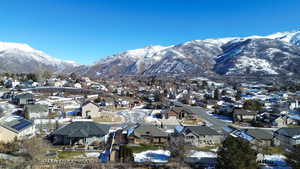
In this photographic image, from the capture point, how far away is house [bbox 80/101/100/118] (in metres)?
46.3

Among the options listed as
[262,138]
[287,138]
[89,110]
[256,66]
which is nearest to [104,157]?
[262,138]

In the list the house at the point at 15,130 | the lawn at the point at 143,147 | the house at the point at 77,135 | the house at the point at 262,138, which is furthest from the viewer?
the house at the point at 262,138

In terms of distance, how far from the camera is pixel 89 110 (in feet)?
153

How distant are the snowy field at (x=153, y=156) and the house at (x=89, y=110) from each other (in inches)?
952

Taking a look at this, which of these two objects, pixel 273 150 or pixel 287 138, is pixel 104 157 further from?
pixel 287 138

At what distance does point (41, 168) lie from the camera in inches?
773

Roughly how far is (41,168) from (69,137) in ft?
26.2

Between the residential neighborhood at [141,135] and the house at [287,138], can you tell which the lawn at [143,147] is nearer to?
the residential neighborhood at [141,135]

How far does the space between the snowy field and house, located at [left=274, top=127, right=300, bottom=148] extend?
1768cm

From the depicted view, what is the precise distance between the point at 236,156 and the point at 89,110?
36.3m

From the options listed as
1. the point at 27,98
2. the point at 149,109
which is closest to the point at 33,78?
the point at 27,98

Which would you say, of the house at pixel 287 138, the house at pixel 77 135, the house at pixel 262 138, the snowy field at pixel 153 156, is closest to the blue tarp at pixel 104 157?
the snowy field at pixel 153 156

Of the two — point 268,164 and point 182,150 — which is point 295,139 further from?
point 182,150

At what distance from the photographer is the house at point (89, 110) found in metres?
46.3
